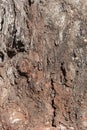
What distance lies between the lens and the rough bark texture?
22.2ft

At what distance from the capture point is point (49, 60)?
681 centimetres

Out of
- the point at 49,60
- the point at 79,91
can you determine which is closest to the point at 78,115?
the point at 79,91

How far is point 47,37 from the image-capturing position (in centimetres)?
681

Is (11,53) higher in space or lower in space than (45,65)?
higher

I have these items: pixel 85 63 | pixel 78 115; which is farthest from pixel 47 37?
pixel 78 115

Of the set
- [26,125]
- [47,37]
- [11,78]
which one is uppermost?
[47,37]

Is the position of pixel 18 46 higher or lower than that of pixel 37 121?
higher

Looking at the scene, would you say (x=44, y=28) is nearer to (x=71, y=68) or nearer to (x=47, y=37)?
(x=47, y=37)

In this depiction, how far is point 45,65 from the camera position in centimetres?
680

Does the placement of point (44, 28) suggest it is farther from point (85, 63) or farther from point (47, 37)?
point (85, 63)

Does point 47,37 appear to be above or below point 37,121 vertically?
above

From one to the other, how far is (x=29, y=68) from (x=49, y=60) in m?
0.25

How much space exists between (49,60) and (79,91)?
1.64 ft

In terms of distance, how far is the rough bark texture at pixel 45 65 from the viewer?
677cm
